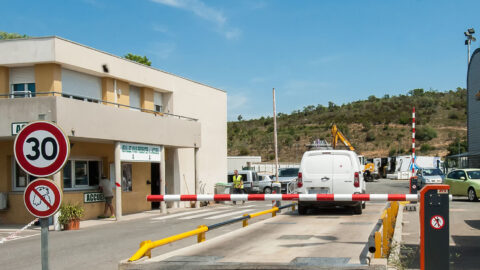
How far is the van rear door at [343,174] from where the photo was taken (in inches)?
664

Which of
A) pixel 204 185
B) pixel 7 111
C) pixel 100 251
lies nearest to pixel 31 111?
pixel 7 111

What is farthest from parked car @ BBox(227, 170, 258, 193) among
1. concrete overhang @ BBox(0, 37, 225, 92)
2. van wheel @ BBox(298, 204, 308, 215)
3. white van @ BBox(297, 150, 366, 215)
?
white van @ BBox(297, 150, 366, 215)

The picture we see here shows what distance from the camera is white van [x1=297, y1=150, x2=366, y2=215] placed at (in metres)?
16.9

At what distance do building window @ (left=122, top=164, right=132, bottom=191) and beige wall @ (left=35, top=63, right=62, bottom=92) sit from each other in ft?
18.6

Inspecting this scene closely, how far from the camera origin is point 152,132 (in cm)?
2508

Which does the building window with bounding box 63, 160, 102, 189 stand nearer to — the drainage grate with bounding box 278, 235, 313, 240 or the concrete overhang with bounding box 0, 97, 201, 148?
the concrete overhang with bounding box 0, 97, 201, 148

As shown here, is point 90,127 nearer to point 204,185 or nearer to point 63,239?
point 63,239

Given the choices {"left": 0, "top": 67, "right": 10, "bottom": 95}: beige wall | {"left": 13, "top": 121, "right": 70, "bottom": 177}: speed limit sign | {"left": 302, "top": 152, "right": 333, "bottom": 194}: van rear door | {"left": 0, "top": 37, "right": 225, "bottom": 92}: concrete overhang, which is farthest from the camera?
{"left": 0, "top": 67, "right": 10, "bottom": 95}: beige wall

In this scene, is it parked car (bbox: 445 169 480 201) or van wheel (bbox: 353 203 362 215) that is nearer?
van wheel (bbox: 353 203 362 215)

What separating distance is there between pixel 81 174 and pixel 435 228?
61.0ft

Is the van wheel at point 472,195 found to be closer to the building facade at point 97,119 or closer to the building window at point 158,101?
the building facade at point 97,119

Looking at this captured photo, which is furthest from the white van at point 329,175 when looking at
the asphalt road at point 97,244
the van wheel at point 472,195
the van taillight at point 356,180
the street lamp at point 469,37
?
the street lamp at point 469,37

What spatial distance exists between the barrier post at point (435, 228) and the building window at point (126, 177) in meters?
19.9

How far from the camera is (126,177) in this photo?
25.6 meters
